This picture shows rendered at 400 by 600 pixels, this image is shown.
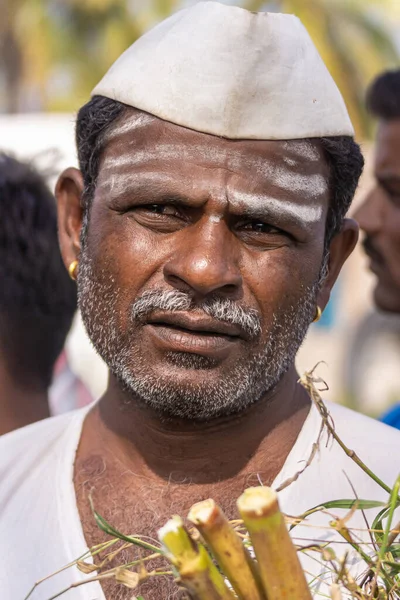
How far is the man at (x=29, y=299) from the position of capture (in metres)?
3.53

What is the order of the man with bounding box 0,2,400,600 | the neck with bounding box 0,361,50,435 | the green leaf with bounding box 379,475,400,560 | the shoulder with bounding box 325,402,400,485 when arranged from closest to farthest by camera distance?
1. the green leaf with bounding box 379,475,400,560
2. the man with bounding box 0,2,400,600
3. the shoulder with bounding box 325,402,400,485
4. the neck with bounding box 0,361,50,435

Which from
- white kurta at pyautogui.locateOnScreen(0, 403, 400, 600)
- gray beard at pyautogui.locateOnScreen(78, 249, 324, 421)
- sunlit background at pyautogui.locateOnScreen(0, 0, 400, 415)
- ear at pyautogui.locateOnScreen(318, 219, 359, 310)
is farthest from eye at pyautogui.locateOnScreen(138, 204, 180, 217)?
sunlit background at pyautogui.locateOnScreen(0, 0, 400, 415)

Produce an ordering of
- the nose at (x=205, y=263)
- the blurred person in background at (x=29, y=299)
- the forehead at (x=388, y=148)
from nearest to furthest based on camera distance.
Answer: the nose at (x=205, y=263)
the blurred person in background at (x=29, y=299)
the forehead at (x=388, y=148)

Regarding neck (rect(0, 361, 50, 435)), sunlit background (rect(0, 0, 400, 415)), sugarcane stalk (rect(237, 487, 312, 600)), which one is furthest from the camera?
sunlit background (rect(0, 0, 400, 415))

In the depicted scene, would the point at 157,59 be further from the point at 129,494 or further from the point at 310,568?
the point at 310,568

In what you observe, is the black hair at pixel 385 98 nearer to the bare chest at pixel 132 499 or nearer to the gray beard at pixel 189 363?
the gray beard at pixel 189 363

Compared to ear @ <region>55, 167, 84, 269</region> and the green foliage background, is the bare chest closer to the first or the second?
ear @ <region>55, 167, 84, 269</region>

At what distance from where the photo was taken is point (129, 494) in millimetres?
2621

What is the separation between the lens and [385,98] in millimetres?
4820

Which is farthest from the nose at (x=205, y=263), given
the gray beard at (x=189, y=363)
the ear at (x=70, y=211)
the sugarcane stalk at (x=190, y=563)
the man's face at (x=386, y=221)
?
the man's face at (x=386, y=221)

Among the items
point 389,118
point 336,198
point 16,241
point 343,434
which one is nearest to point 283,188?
point 336,198

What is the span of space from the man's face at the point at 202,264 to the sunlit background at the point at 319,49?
9.33m

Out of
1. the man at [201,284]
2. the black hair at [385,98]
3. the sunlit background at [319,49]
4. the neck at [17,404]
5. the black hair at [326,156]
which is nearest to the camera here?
the man at [201,284]

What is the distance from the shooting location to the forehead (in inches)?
177
